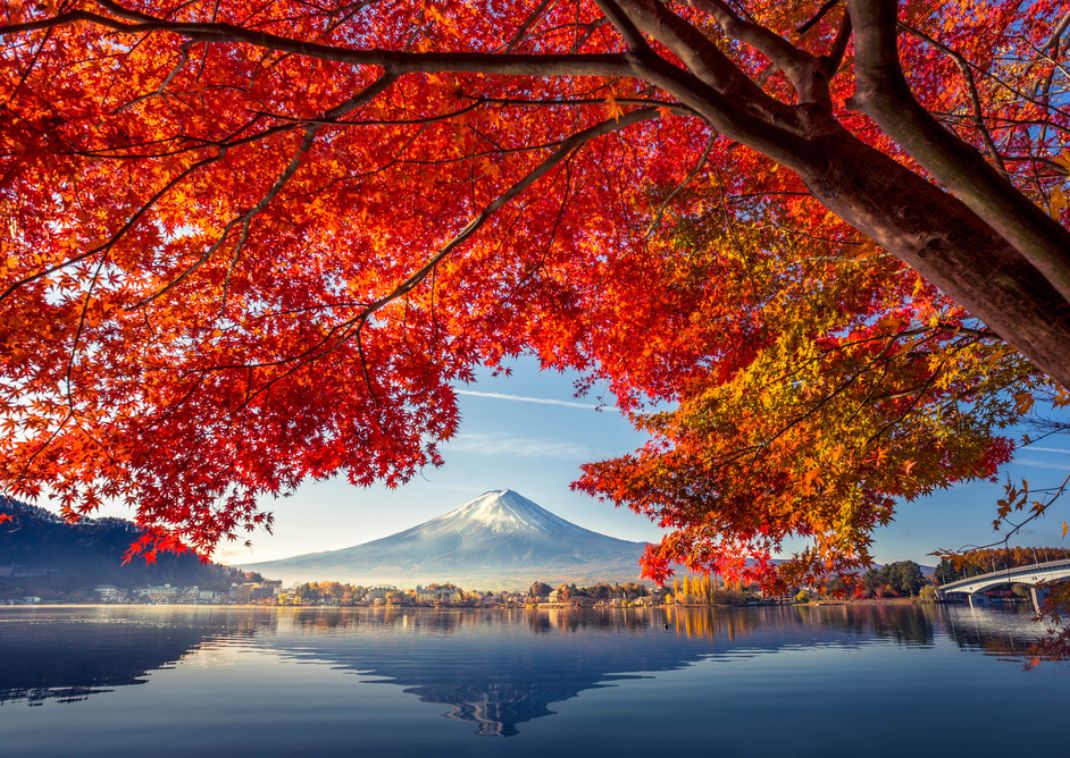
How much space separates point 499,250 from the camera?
8438mm

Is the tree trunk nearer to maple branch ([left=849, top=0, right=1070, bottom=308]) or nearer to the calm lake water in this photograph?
maple branch ([left=849, top=0, right=1070, bottom=308])

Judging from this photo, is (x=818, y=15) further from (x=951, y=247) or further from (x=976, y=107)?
(x=951, y=247)

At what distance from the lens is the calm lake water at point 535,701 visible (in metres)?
8.78

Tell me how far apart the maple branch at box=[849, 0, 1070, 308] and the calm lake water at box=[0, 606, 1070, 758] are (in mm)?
8754

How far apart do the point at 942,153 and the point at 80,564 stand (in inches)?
6319

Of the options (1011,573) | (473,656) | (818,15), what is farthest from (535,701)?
(1011,573)

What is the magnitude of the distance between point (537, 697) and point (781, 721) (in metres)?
4.88

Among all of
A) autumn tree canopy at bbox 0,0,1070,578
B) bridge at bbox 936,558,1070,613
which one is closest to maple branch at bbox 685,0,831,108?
autumn tree canopy at bbox 0,0,1070,578

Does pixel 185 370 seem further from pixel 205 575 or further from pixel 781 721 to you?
pixel 205 575

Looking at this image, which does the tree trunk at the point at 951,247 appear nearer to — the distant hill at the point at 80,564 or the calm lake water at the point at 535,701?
the calm lake water at the point at 535,701

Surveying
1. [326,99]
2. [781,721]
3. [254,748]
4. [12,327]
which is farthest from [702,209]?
[254,748]

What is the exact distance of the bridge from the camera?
105ft

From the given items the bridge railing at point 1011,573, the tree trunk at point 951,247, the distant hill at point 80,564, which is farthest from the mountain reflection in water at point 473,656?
the distant hill at point 80,564

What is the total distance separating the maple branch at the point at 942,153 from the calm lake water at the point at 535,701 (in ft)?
28.7
